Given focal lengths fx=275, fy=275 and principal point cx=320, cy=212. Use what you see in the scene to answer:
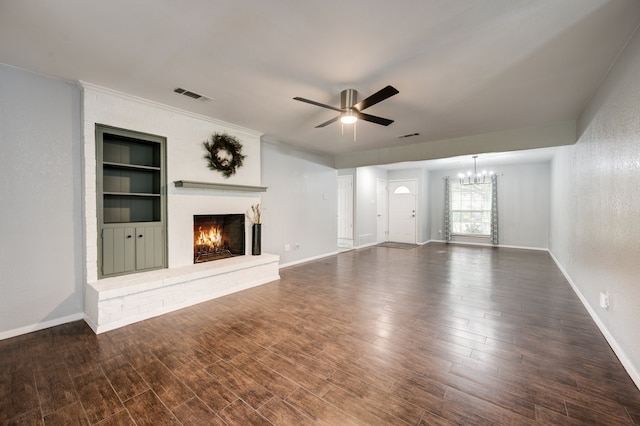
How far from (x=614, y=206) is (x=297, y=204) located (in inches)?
190

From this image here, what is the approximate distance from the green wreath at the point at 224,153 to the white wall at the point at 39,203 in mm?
1556

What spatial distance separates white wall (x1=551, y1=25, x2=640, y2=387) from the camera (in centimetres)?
207

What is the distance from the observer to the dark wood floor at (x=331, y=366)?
68.0 inches

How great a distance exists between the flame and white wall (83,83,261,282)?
393 mm

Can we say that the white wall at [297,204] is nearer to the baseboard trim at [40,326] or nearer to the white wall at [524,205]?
the baseboard trim at [40,326]

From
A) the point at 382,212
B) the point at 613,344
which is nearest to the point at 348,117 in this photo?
the point at 613,344

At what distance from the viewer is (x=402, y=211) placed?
376 inches

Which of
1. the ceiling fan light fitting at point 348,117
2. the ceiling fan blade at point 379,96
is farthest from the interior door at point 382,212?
the ceiling fan blade at point 379,96

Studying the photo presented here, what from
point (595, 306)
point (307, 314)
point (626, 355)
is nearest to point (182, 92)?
point (307, 314)

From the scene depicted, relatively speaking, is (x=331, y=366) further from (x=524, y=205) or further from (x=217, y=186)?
(x=524, y=205)

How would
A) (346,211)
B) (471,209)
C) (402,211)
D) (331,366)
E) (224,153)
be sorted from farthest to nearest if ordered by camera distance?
(402,211)
(471,209)
(346,211)
(224,153)
(331,366)

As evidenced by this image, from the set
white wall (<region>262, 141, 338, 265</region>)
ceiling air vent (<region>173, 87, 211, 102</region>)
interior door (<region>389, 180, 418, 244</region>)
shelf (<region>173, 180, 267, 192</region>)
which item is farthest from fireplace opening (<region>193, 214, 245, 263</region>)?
interior door (<region>389, 180, 418, 244</region>)

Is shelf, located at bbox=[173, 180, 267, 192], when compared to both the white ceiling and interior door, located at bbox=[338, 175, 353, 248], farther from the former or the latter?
interior door, located at bbox=[338, 175, 353, 248]

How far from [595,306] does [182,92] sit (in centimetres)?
535
